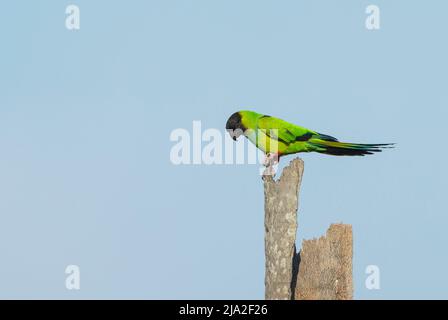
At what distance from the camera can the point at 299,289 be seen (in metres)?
15.4

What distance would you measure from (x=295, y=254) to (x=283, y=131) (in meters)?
2.34

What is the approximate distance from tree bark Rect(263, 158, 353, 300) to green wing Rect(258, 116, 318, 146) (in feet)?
3.61

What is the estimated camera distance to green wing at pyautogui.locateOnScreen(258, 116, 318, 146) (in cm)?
1609

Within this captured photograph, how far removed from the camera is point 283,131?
16078 mm

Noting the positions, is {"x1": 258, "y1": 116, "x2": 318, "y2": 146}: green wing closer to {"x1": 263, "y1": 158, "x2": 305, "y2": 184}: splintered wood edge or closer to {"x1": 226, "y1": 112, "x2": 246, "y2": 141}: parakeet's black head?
{"x1": 226, "y1": 112, "x2": 246, "y2": 141}: parakeet's black head

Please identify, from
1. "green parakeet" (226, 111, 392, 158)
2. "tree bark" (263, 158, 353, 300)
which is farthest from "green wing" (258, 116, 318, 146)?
"tree bark" (263, 158, 353, 300)

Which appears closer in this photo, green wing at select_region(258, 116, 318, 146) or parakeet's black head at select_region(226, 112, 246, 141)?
green wing at select_region(258, 116, 318, 146)

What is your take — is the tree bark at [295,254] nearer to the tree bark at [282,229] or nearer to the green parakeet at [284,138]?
the tree bark at [282,229]

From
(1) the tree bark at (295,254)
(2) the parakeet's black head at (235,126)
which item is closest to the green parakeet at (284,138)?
(2) the parakeet's black head at (235,126)

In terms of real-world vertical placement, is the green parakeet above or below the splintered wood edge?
above

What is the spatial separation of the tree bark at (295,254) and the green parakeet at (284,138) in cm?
104
